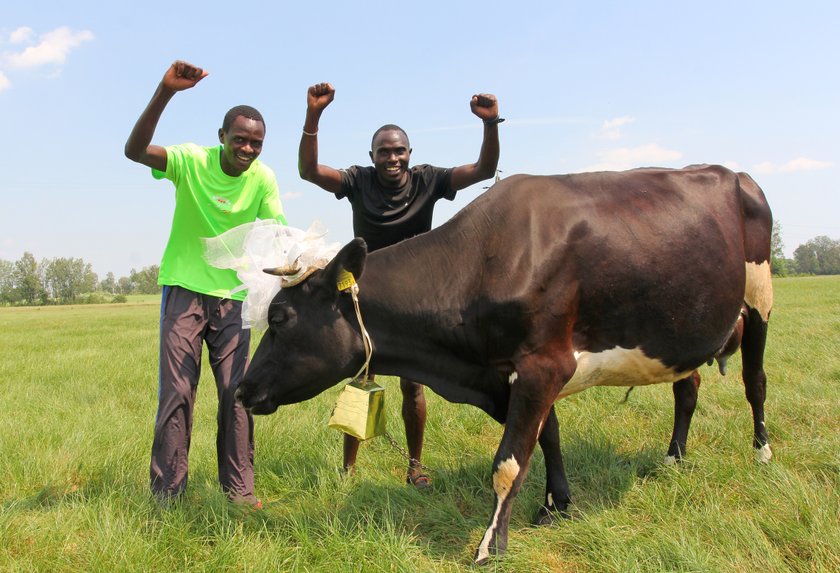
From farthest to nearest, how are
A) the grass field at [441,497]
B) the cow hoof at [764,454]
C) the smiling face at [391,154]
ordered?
1. the smiling face at [391,154]
2. the cow hoof at [764,454]
3. the grass field at [441,497]

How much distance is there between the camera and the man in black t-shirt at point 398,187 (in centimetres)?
454

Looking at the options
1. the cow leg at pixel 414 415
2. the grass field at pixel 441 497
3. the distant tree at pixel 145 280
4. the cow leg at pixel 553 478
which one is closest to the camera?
the grass field at pixel 441 497

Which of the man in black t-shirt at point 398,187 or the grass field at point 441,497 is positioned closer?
the grass field at point 441,497

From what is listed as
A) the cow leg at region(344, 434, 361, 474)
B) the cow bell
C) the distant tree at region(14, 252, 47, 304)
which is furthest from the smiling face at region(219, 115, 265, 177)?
the distant tree at region(14, 252, 47, 304)

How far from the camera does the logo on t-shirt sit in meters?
4.27

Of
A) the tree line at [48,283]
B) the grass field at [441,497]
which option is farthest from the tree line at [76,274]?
the grass field at [441,497]

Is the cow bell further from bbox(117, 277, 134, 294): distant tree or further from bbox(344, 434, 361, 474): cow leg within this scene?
bbox(117, 277, 134, 294): distant tree

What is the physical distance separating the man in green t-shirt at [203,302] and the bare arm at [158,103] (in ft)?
0.36

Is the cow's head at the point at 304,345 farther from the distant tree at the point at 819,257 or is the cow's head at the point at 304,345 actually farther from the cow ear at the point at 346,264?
the distant tree at the point at 819,257

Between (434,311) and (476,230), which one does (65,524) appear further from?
(476,230)

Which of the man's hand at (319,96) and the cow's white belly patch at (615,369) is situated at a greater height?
the man's hand at (319,96)

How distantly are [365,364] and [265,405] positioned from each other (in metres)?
0.67

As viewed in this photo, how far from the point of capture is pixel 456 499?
14.2ft

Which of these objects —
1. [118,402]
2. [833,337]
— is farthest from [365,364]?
[833,337]
